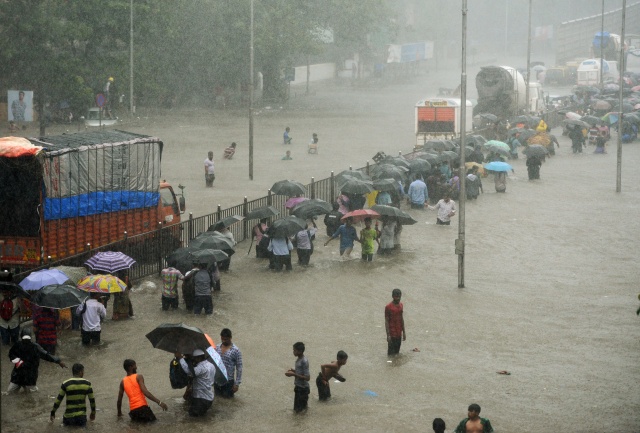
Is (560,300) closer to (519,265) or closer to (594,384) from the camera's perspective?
(519,265)

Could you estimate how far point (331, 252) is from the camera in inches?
971

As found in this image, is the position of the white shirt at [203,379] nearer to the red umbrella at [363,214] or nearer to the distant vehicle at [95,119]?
the red umbrella at [363,214]

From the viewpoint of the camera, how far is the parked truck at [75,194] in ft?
64.1

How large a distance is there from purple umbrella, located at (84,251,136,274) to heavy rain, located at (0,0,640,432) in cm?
7

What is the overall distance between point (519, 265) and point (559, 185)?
1346cm

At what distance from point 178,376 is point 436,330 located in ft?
20.7

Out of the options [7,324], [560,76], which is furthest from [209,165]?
[560,76]

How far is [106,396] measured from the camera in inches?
557

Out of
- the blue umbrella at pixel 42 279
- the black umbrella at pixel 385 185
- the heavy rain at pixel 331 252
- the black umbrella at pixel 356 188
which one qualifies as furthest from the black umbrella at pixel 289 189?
the blue umbrella at pixel 42 279

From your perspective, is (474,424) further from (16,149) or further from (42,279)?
(16,149)

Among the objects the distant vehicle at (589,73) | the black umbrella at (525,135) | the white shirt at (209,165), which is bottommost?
the white shirt at (209,165)

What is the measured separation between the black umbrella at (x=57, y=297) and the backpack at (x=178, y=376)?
9.58ft

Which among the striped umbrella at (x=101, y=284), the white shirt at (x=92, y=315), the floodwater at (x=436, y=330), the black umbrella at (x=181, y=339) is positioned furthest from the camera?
the striped umbrella at (x=101, y=284)

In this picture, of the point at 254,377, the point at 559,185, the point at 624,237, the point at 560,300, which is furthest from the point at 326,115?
the point at 254,377
